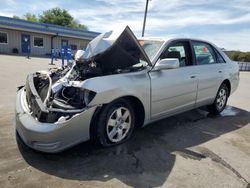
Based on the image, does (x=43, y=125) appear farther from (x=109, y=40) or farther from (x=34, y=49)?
(x=34, y=49)

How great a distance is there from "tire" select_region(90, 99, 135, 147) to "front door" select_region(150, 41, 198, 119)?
0.51 m

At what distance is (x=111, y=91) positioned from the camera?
11.9 feet

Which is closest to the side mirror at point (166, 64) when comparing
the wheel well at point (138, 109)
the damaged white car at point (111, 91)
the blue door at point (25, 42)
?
the damaged white car at point (111, 91)

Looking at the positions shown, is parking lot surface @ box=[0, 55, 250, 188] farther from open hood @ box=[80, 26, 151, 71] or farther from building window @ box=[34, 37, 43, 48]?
building window @ box=[34, 37, 43, 48]

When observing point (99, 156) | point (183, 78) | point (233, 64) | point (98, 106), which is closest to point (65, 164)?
point (99, 156)

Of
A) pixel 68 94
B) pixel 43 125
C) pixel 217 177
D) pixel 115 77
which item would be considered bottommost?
pixel 217 177

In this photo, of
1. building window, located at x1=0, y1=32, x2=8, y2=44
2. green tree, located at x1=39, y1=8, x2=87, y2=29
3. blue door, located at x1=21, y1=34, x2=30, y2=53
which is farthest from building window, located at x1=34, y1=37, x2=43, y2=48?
green tree, located at x1=39, y1=8, x2=87, y2=29

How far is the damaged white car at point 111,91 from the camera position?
333 cm

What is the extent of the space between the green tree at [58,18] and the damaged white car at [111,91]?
201ft

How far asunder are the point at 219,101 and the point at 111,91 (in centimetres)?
351

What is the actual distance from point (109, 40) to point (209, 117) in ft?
10.5

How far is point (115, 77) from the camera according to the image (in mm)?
3795

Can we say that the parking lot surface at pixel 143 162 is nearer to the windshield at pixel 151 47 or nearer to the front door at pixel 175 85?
the front door at pixel 175 85

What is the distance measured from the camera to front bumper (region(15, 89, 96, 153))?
3205 millimetres
